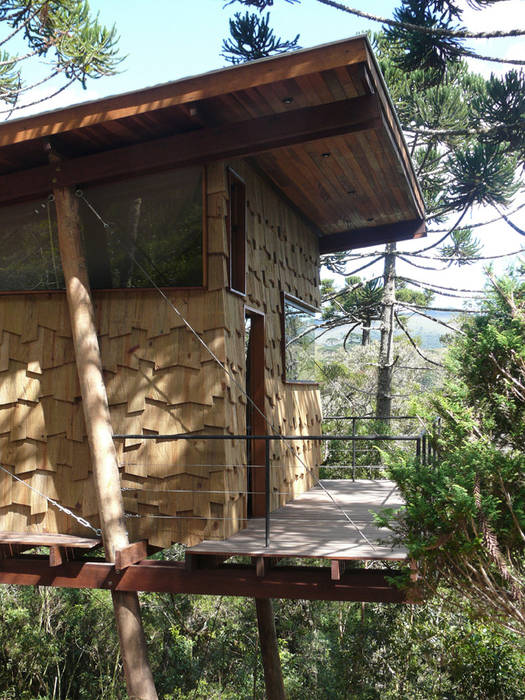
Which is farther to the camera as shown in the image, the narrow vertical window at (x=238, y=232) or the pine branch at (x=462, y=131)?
the pine branch at (x=462, y=131)

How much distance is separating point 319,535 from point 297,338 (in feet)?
11.8

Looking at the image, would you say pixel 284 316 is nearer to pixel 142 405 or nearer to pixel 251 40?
pixel 142 405

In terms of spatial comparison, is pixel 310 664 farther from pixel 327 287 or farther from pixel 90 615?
pixel 327 287

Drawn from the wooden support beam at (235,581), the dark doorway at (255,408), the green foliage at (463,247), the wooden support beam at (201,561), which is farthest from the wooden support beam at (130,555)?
the green foliage at (463,247)

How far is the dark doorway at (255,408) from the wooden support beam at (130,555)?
4.87ft

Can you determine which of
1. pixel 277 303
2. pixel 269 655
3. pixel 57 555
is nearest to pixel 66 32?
pixel 277 303

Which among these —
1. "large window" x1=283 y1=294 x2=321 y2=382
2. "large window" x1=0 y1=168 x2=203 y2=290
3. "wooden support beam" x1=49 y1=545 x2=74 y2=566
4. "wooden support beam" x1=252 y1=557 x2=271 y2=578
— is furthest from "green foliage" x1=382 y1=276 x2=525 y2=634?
"large window" x1=283 y1=294 x2=321 y2=382

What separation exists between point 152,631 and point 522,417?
1004 cm

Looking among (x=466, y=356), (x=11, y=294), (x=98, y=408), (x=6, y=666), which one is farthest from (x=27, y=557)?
(x=6, y=666)

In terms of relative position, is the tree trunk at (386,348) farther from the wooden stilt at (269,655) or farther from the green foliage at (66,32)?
the green foliage at (66,32)

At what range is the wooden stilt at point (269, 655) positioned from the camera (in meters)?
7.94

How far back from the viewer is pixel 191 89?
482 centimetres

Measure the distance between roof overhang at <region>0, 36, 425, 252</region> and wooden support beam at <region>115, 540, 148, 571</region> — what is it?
10.2 feet

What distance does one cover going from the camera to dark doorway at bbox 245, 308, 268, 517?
6727 millimetres
